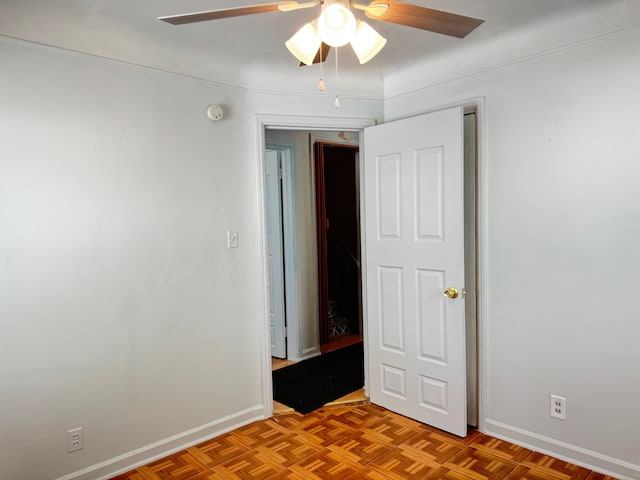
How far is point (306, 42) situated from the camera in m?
1.47

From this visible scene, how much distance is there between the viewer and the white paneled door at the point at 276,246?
411cm

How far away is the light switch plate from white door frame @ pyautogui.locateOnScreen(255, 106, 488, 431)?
16 centimetres

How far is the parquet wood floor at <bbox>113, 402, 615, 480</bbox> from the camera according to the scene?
2.27 metres

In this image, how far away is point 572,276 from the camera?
7.42 feet

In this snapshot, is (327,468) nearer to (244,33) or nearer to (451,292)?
(451,292)

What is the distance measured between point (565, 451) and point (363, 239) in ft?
5.63

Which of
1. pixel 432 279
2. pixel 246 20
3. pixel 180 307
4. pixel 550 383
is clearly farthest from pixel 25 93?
pixel 550 383

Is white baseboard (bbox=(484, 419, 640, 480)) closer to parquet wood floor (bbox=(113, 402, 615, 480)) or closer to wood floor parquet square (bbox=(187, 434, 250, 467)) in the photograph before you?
parquet wood floor (bbox=(113, 402, 615, 480))

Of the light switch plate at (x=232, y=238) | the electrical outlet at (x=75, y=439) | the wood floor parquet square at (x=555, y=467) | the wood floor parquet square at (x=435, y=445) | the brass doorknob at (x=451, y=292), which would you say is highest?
the light switch plate at (x=232, y=238)

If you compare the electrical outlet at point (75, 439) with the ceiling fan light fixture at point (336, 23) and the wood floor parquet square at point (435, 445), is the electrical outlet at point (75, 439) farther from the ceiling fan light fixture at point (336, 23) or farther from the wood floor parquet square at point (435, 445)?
the ceiling fan light fixture at point (336, 23)

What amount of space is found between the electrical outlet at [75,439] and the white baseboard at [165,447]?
0.12m

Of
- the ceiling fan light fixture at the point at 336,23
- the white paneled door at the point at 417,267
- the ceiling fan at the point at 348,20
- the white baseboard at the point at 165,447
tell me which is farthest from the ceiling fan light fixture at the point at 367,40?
the white baseboard at the point at 165,447

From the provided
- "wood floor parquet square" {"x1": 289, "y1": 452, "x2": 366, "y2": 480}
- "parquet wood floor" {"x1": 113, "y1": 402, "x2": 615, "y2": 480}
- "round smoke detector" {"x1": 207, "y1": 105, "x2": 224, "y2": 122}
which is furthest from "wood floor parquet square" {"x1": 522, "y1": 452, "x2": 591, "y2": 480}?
"round smoke detector" {"x1": 207, "y1": 105, "x2": 224, "y2": 122}

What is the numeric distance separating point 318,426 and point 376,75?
2.36 m
